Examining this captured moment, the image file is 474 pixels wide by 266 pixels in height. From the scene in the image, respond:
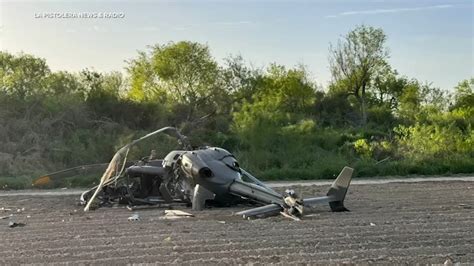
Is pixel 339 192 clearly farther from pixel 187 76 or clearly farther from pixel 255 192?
pixel 187 76

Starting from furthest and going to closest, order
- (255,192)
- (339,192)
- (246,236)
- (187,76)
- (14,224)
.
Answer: (187,76) → (255,192) → (339,192) → (14,224) → (246,236)

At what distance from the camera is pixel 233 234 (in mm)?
9758

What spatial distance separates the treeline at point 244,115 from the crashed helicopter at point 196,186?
6.57m

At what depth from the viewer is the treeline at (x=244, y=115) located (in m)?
29.5

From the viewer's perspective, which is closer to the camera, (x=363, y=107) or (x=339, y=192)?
(x=339, y=192)

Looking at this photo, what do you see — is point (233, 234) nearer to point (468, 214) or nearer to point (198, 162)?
point (198, 162)

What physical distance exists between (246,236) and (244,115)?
82.8ft

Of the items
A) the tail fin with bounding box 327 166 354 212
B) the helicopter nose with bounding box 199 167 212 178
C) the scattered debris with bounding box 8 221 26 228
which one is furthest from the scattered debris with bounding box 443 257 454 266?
the scattered debris with bounding box 8 221 26 228

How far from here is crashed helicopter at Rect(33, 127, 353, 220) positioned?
12227 mm

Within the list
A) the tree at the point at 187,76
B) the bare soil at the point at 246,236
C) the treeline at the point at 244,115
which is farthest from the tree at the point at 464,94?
the bare soil at the point at 246,236

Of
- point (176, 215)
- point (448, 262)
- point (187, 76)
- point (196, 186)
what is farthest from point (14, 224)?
point (187, 76)

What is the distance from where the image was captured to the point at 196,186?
13336 mm

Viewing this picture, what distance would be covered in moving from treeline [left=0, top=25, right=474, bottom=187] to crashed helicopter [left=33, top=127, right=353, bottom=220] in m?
6.57

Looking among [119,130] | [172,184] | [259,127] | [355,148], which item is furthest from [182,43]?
[172,184]
